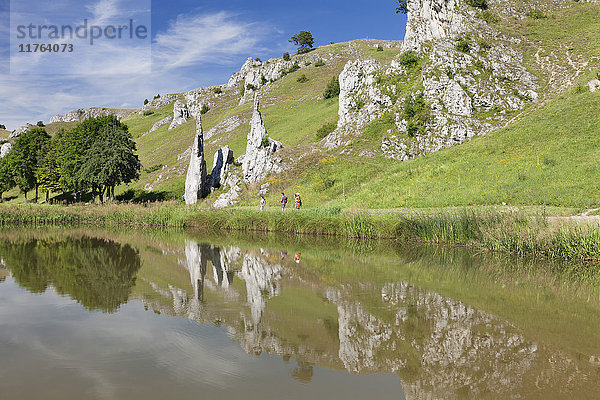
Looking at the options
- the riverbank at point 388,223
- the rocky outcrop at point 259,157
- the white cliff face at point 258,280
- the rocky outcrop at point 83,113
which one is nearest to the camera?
the white cliff face at point 258,280

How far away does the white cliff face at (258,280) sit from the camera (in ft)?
38.5

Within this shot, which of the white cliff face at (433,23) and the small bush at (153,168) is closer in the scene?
the white cliff face at (433,23)

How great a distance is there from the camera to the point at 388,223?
25172 millimetres

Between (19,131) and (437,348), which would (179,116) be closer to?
(19,131)

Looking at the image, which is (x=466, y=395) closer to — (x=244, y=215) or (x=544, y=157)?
(x=244, y=215)

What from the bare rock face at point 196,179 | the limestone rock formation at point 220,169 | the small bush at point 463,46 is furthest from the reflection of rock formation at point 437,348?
the small bush at point 463,46

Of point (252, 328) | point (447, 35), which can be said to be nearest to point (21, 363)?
point (252, 328)

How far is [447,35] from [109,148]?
4627cm

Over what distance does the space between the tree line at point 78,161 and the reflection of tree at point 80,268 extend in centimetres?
2802

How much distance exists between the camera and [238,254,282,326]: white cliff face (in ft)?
38.5

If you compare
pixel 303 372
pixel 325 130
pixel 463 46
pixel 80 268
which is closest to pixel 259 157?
pixel 325 130

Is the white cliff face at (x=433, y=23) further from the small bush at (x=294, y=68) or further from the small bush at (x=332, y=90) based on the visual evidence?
the small bush at (x=294, y=68)

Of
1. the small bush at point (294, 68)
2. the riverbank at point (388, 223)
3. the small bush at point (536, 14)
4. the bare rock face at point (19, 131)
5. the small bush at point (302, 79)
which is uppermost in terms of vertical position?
the small bush at point (294, 68)

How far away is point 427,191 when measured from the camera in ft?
108
